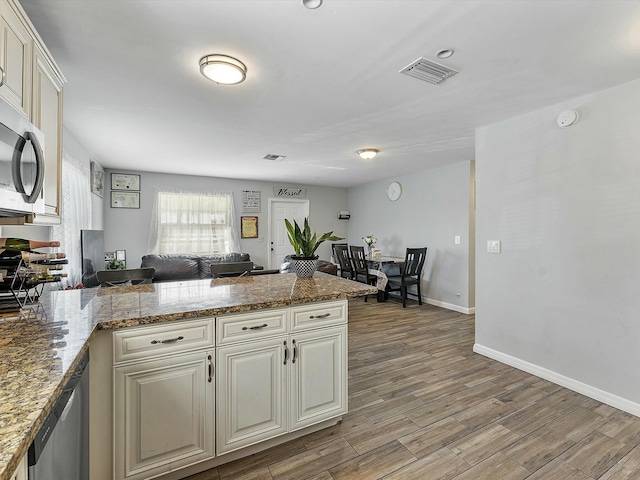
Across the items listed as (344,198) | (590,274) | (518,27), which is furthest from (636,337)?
(344,198)

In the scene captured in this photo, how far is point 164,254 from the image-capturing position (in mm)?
5645

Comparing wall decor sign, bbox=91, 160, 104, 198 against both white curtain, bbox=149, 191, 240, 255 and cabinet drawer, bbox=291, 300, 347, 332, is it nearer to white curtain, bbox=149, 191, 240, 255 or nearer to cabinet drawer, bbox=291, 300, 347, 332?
white curtain, bbox=149, 191, 240, 255

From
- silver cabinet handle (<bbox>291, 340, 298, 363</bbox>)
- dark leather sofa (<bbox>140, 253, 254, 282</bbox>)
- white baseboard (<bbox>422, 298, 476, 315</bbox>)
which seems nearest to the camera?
silver cabinet handle (<bbox>291, 340, 298, 363</bbox>)

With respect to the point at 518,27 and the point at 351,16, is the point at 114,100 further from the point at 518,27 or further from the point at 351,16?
the point at 518,27

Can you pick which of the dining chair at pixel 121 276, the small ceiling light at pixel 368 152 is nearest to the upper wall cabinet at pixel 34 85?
the dining chair at pixel 121 276

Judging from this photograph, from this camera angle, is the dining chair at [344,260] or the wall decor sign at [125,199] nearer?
the wall decor sign at [125,199]

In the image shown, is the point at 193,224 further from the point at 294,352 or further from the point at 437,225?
the point at 294,352

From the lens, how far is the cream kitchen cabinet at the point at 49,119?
1.43 m

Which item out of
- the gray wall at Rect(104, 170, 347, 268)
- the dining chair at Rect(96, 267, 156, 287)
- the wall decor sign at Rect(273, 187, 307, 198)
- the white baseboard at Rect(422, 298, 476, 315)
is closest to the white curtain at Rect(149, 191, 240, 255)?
the gray wall at Rect(104, 170, 347, 268)

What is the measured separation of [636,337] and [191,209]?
609 centimetres

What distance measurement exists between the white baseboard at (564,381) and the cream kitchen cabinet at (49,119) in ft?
12.0

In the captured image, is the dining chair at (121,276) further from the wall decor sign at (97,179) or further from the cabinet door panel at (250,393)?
the wall decor sign at (97,179)

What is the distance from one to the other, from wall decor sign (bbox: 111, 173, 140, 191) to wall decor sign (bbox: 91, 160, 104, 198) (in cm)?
36

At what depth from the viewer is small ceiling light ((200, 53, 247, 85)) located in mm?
1900
